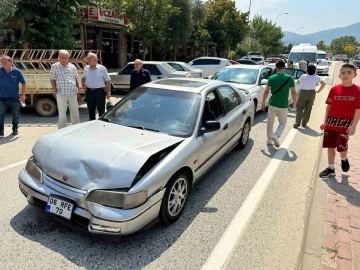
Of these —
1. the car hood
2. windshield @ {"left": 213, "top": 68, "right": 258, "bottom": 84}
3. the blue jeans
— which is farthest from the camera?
windshield @ {"left": 213, "top": 68, "right": 258, "bottom": 84}

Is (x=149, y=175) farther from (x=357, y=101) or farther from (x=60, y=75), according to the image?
(x=60, y=75)

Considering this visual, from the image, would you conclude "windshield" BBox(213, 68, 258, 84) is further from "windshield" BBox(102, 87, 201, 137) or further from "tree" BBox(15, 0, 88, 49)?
"tree" BBox(15, 0, 88, 49)

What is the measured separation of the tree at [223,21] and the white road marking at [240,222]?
30.9 metres

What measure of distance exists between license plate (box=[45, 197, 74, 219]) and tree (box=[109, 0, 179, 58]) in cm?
1597

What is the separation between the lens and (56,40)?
12.1 metres

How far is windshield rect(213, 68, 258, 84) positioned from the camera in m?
8.52

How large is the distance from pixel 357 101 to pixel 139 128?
10.2ft

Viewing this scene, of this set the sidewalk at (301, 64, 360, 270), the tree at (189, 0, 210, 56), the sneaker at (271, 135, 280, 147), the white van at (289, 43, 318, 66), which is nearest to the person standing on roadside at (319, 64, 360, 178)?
the sidewalk at (301, 64, 360, 270)

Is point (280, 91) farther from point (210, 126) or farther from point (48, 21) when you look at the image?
point (48, 21)

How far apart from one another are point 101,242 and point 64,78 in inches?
161

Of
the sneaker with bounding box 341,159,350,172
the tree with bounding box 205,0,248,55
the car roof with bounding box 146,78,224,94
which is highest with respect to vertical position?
the tree with bounding box 205,0,248,55

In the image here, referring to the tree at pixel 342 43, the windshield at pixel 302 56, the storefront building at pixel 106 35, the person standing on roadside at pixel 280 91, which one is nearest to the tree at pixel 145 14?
the storefront building at pixel 106 35

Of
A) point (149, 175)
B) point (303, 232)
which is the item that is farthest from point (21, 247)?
point (303, 232)

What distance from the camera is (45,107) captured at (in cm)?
829
